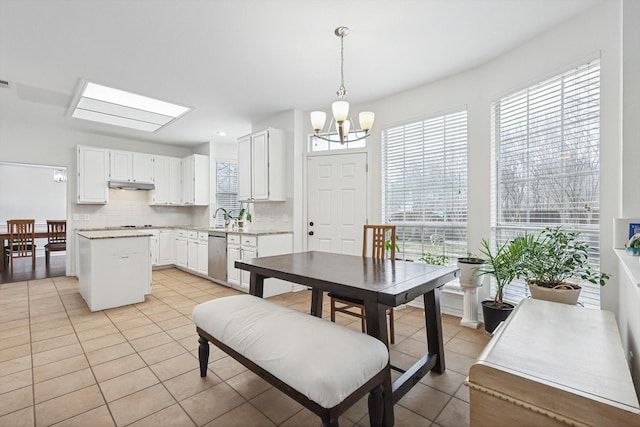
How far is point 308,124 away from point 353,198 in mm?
1426

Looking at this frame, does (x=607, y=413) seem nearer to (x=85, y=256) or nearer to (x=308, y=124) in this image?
(x=308, y=124)

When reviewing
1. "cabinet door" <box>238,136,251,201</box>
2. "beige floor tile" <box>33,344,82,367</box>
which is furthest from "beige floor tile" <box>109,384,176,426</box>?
"cabinet door" <box>238,136,251,201</box>

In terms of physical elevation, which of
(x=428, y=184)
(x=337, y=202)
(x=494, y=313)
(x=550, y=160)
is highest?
(x=550, y=160)

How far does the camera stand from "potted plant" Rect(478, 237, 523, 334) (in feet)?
8.56

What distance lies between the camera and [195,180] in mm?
6445

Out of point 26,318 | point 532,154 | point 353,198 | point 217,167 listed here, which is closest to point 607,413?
point 532,154

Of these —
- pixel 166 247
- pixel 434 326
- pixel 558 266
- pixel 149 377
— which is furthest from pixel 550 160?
pixel 166 247

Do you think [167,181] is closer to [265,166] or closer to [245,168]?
[245,168]

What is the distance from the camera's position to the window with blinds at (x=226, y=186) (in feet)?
22.3

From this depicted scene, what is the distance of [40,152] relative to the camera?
17.3 feet

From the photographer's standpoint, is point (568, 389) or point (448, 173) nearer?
point (568, 389)

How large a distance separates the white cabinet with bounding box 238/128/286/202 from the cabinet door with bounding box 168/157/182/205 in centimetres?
260

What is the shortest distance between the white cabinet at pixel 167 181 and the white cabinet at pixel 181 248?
0.85m

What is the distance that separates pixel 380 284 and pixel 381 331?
0.86 feet
